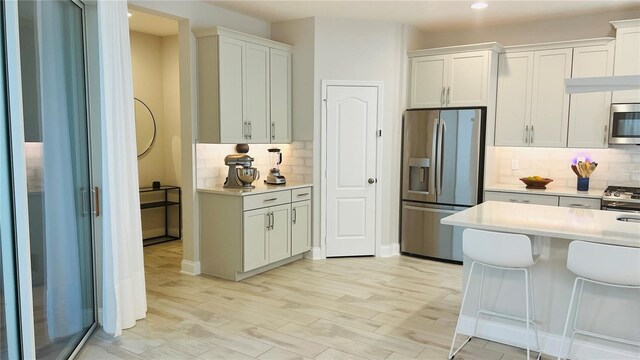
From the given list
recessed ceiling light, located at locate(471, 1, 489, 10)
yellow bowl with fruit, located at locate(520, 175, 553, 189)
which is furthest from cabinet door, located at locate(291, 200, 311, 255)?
recessed ceiling light, located at locate(471, 1, 489, 10)

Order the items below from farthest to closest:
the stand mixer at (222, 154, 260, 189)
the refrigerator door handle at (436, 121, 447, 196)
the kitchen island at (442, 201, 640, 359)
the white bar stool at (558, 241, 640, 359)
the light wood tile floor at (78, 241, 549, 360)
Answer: the refrigerator door handle at (436, 121, 447, 196) → the stand mixer at (222, 154, 260, 189) → the light wood tile floor at (78, 241, 549, 360) → the kitchen island at (442, 201, 640, 359) → the white bar stool at (558, 241, 640, 359)

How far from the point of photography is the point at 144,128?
6496 mm

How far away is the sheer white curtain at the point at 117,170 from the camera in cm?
332

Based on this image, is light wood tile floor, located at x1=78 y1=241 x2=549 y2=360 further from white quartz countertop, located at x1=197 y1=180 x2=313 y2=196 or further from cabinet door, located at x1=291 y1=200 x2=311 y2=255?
white quartz countertop, located at x1=197 y1=180 x2=313 y2=196

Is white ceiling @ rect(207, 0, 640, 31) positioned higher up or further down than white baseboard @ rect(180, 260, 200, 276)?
higher up

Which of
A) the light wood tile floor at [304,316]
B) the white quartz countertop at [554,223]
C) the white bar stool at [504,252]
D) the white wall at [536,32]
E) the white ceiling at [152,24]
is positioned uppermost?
the white ceiling at [152,24]

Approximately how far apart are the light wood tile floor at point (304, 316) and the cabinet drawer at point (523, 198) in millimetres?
890

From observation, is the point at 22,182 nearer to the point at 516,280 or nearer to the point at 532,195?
the point at 516,280

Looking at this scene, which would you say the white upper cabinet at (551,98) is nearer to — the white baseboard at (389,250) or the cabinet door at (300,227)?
the white baseboard at (389,250)

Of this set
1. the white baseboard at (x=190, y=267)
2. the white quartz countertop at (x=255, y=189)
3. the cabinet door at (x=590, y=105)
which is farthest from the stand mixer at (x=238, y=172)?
the cabinet door at (x=590, y=105)

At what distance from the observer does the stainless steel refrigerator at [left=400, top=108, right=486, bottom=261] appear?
5336 mm

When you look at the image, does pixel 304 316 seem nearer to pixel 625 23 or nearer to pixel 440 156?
pixel 440 156

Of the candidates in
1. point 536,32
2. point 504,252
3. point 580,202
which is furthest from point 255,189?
point 536,32

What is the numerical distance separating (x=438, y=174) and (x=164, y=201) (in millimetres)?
3733
